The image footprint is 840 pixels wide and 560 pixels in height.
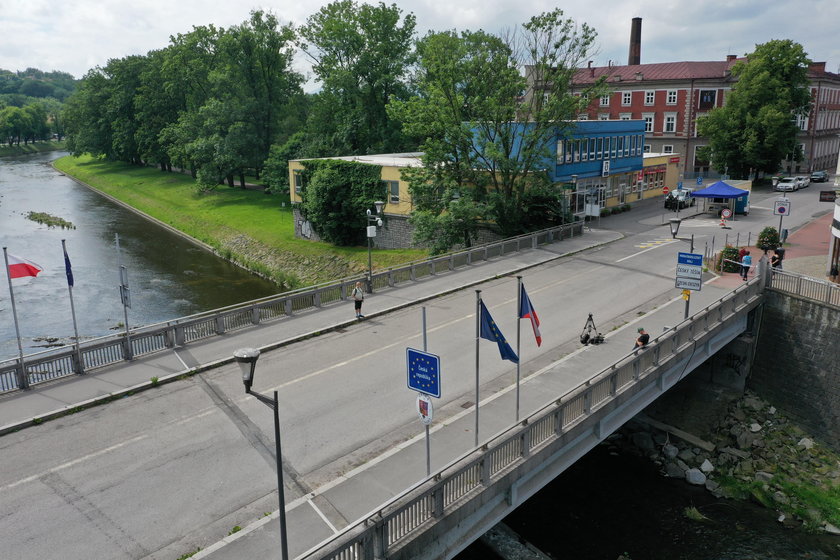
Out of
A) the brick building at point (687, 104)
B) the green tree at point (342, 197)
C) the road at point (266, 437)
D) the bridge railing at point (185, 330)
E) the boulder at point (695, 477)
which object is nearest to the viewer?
the road at point (266, 437)

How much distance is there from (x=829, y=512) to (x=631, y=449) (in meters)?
5.82

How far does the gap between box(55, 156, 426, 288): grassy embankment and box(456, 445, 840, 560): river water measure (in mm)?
25021

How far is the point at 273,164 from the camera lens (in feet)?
205

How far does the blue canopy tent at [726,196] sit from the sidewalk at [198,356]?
18.0 meters

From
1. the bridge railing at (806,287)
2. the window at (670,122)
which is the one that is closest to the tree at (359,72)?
the window at (670,122)

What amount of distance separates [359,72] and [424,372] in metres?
52.1

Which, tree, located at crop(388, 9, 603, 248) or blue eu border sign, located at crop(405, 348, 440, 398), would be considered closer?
blue eu border sign, located at crop(405, 348, 440, 398)

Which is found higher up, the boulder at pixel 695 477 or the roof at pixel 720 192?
the roof at pixel 720 192

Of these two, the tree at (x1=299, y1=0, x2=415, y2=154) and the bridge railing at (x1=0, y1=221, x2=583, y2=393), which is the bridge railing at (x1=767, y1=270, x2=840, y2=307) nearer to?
the bridge railing at (x1=0, y1=221, x2=583, y2=393)

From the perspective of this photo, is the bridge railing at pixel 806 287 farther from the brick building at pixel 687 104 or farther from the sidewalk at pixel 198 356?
the brick building at pixel 687 104

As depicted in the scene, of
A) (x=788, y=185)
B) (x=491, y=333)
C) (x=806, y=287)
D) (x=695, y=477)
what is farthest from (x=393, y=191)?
Answer: (x=788, y=185)

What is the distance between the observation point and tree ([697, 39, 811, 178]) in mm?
57312

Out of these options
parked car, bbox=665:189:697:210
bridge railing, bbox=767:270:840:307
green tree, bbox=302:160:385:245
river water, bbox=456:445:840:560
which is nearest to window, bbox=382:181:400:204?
green tree, bbox=302:160:385:245

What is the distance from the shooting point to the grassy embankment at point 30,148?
488 feet
